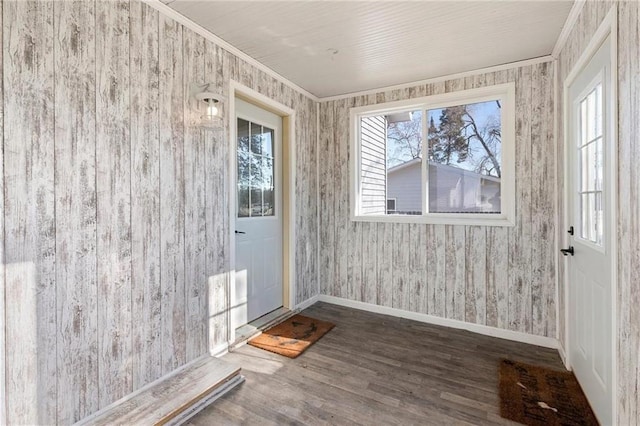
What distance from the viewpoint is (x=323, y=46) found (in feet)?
8.36

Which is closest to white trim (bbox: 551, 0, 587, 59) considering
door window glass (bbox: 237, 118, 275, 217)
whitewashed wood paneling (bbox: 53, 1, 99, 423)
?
door window glass (bbox: 237, 118, 275, 217)

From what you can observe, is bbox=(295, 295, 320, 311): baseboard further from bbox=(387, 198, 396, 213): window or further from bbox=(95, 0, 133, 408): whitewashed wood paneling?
bbox=(95, 0, 133, 408): whitewashed wood paneling

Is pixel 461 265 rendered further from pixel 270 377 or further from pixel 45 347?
pixel 45 347

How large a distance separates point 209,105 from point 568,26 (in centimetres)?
267

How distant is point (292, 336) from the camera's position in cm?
289

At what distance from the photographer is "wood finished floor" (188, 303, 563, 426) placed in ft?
6.06

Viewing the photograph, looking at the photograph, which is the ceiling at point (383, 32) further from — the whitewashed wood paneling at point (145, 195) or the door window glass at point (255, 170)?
the door window glass at point (255, 170)

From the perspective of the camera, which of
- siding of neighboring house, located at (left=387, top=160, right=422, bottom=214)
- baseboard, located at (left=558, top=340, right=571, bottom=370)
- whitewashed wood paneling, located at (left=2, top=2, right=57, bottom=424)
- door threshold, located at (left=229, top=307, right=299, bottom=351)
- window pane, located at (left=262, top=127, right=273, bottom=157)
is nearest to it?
whitewashed wood paneling, located at (left=2, top=2, right=57, bottom=424)

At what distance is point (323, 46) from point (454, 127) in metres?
1.59

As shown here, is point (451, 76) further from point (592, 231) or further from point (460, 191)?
point (592, 231)

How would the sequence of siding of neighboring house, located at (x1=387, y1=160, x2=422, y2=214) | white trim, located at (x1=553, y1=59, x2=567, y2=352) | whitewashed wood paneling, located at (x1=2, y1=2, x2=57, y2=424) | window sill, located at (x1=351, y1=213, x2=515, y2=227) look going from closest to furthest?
1. whitewashed wood paneling, located at (x1=2, y1=2, x2=57, y2=424)
2. white trim, located at (x1=553, y1=59, x2=567, y2=352)
3. window sill, located at (x1=351, y1=213, x2=515, y2=227)
4. siding of neighboring house, located at (x1=387, y1=160, x2=422, y2=214)

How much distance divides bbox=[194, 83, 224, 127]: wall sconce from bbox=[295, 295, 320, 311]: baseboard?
2259mm

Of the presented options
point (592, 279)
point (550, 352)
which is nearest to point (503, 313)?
point (550, 352)

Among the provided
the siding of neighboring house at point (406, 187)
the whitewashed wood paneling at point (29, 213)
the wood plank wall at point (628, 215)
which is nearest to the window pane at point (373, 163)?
the siding of neighboring house at point (406, 187)
